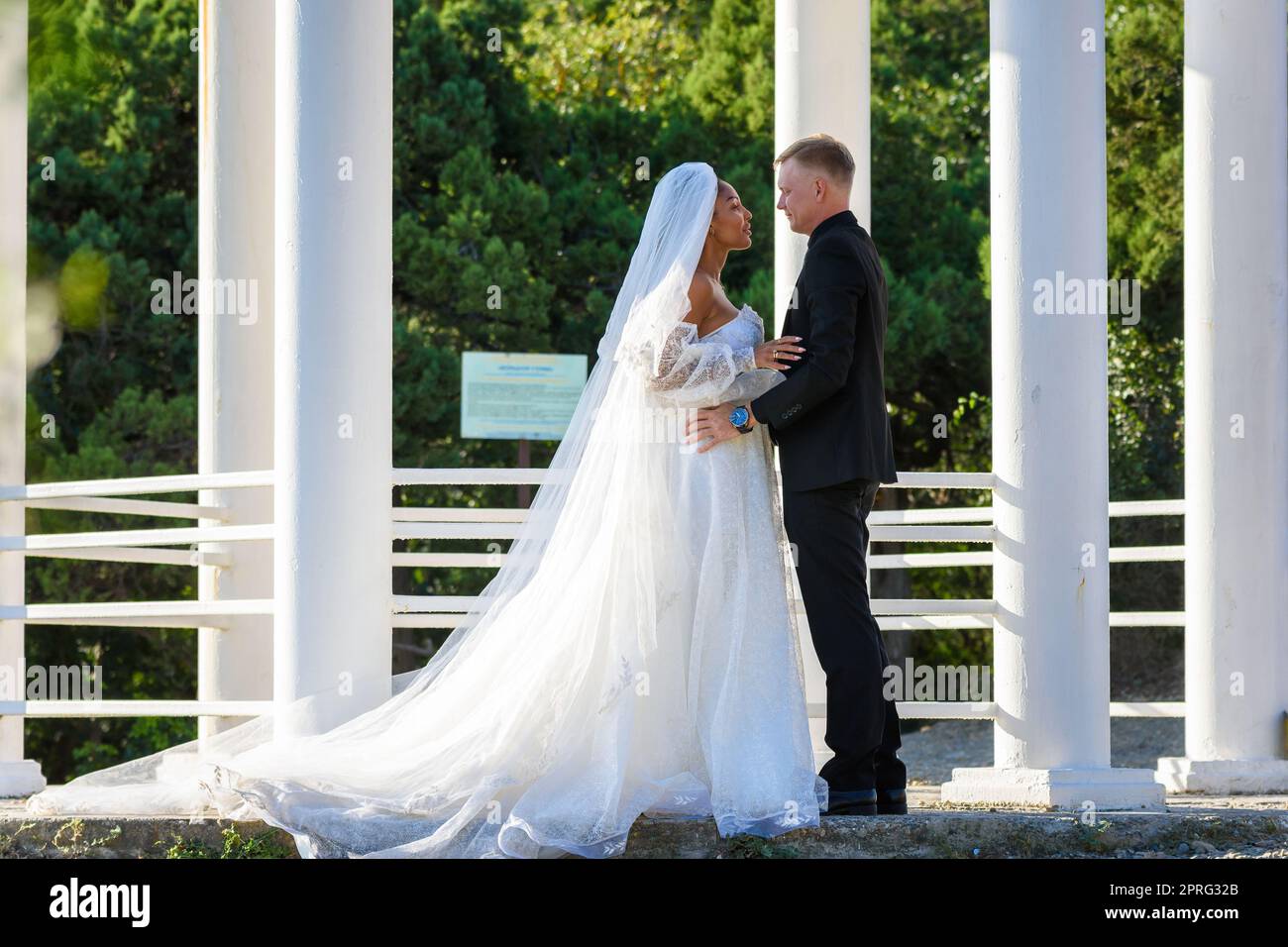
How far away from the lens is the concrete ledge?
771 cm

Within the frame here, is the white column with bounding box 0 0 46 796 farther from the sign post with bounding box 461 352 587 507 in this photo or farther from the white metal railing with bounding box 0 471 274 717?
the sign post with bounding box 461 352 587 507

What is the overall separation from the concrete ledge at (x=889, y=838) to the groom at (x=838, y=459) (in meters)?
0.49

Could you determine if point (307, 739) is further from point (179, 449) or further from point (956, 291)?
point (956, 291)

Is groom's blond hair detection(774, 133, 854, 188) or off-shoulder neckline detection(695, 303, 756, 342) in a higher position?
groom's blond hair detection(774, 133, 854, 188)

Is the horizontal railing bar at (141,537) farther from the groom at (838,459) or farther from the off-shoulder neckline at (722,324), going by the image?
the groom at (838,459)

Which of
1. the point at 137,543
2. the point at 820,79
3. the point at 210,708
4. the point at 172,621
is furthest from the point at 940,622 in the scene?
the point at 172,621

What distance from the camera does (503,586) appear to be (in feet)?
28.3

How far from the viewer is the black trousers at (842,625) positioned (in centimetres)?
824

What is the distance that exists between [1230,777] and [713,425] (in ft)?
13.9

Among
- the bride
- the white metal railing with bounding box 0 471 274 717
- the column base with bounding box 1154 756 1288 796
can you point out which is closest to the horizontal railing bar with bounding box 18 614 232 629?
the white metal railing with bounding box 0 471 274 717

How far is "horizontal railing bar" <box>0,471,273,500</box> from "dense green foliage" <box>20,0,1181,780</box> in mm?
10970

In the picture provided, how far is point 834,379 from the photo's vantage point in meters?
8.20

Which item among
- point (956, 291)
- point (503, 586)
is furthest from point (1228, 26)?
point (956, 291)
